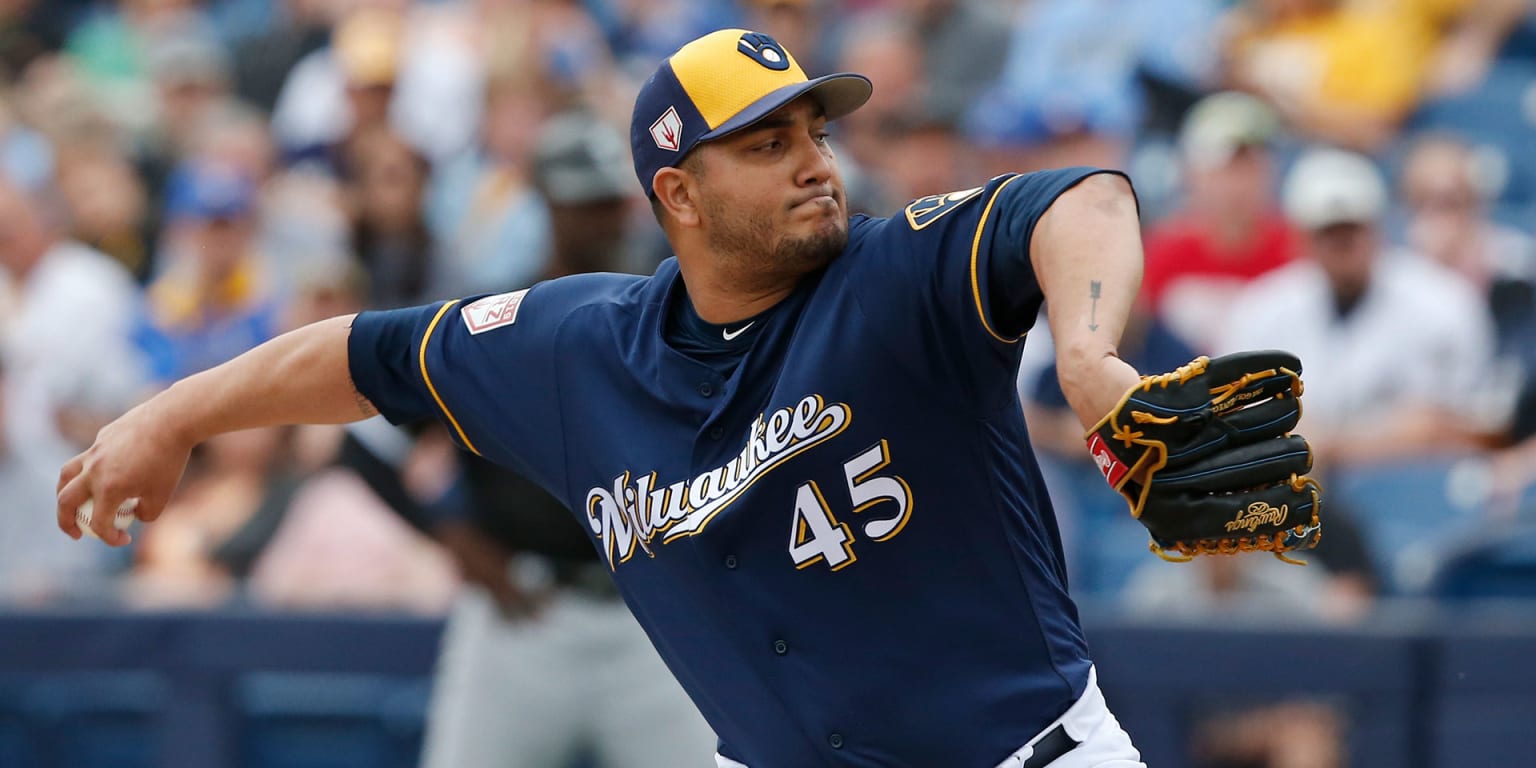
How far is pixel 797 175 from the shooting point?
3.23 m

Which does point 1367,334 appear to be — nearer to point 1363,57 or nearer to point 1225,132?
point 1225,132

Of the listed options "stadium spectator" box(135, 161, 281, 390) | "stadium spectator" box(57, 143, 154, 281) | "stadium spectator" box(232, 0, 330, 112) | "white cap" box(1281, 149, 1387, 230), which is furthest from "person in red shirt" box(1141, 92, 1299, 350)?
"stadium spectator" box(232, 0, 330, 112)

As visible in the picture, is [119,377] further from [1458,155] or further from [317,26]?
A: [1458,155]

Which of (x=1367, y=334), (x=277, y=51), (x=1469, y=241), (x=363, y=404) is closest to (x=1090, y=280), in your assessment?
(x=363, y=404)

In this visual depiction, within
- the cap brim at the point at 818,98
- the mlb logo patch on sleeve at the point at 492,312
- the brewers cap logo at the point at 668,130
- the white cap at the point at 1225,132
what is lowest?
the white cap at the point at 1225,132

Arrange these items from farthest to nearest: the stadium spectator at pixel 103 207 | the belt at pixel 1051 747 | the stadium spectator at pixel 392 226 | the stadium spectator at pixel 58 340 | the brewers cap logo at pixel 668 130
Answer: the stadium spectator at pixel 103 207 < the stadium spectator at pixel 392 226 < the stadium spectator at pixel 58 340 < the brewers cap logo at pixel 668 130 < the belt at pixel 1051 747

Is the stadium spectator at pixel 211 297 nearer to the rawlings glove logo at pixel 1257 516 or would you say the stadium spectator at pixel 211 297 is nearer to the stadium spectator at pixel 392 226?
the stadium spectator at pixel 392 226

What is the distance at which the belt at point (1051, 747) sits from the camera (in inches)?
126

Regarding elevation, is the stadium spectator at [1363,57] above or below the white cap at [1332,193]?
above

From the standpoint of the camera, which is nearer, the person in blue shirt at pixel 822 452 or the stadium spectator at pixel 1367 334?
the person in blue shirt at pixel 822 452

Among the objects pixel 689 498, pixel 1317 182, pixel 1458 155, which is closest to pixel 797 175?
pixel 689 498

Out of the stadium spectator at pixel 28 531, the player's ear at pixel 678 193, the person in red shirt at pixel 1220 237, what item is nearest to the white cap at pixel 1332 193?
the person in red shirt at pixel 1220 237

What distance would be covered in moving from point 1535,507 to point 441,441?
3516 millimetres

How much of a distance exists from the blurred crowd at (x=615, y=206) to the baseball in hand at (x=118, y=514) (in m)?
1.88
